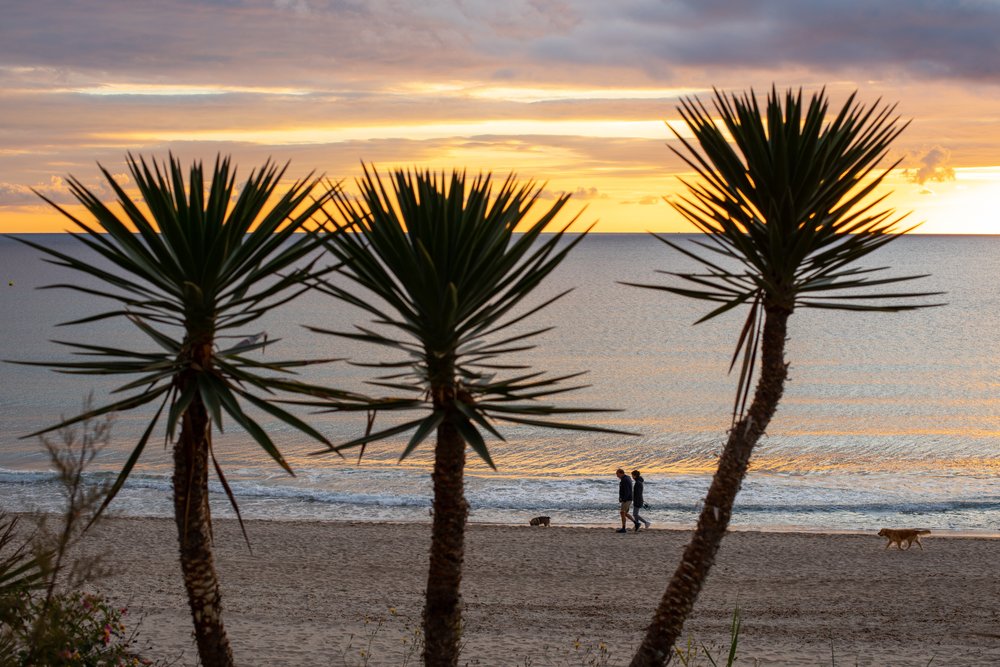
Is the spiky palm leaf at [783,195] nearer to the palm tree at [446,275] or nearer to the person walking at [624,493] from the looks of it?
the palm tree at [446,275]

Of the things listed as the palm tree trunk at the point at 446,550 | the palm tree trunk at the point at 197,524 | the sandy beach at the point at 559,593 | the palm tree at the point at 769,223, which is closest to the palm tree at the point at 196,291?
the palm tree trunk at the point at 197,524

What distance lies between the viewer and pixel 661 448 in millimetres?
38375

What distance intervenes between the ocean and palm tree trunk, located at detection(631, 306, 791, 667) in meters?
2.84

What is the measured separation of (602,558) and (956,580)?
7201 millimetres

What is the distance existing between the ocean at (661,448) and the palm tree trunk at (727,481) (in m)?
2.84

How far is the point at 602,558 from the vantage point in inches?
819

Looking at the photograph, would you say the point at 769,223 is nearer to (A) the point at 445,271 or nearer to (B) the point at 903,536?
(A) the point at 445,271

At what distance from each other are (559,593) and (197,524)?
13041mm

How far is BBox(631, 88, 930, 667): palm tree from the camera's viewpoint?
6184mm

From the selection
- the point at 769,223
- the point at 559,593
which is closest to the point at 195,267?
the point at 769,223

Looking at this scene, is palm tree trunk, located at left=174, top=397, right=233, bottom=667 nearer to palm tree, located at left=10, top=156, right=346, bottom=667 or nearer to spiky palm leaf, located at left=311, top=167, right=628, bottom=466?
palm tree, located at left=10, top=156, right=346, bottom=667

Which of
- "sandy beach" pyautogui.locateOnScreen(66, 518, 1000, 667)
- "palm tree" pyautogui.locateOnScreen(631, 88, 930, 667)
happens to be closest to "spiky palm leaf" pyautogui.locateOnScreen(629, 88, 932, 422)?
"palm tree" pyautogui.locateOnScreen(631, 88, 930, 667)

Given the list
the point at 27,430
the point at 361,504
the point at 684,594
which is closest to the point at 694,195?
the point at 684,594

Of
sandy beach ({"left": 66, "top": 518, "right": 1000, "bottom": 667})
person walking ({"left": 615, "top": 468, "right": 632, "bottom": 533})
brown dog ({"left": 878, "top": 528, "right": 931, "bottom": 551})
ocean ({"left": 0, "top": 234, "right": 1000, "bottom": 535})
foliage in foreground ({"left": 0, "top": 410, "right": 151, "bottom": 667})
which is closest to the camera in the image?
foliage in foreground ({"left": 0, "top": 410, "right": 151, "bottom": 667})
